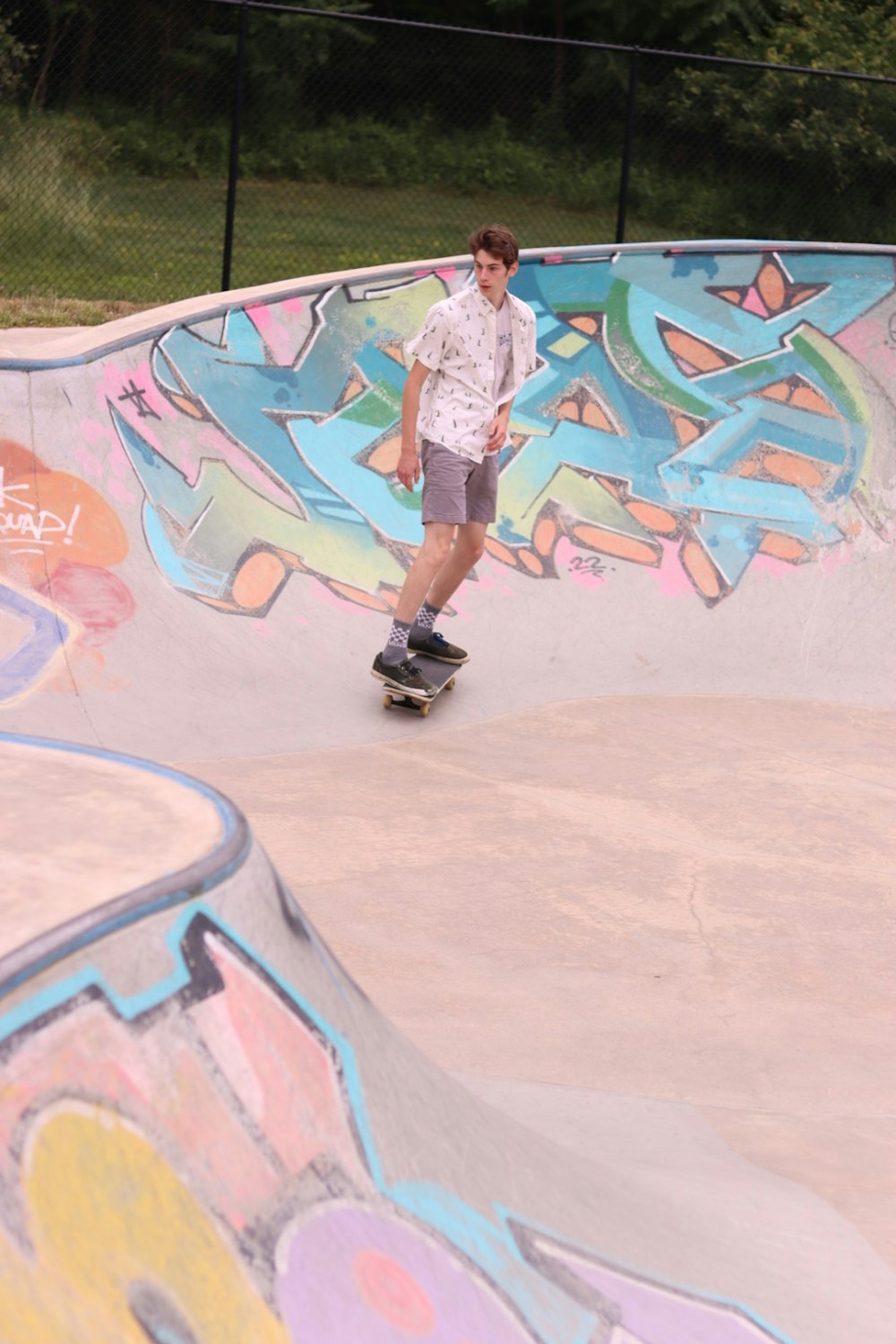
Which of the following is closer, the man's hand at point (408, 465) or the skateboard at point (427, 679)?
the man's hand at point (408, 465)

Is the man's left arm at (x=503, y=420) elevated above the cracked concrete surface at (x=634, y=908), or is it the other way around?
the man's left arm at (x=503, y=420)

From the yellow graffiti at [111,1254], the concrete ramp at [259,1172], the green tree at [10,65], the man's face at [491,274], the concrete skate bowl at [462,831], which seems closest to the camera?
the yellow graffiti at [111,1254]

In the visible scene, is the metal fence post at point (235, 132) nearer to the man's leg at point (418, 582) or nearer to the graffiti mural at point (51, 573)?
the graffiti mural at point (51, 573)

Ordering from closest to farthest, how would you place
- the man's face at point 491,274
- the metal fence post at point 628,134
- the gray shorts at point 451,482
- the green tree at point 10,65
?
the man's face at point 491,274 < the gray shorts at point 451,482 < the metal fence post at point 628,134 < the green tree at point 10,65

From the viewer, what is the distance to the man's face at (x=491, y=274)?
6.39 meters

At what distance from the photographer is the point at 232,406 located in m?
7.94

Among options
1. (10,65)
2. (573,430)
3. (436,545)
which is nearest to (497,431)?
(436,545)

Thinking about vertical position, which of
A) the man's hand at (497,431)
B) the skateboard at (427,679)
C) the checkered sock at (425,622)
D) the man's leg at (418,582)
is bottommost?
the skateboard at (427,679)

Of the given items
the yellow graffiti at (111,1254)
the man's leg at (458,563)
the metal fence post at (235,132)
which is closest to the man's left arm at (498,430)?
the man's leg at (458,563)

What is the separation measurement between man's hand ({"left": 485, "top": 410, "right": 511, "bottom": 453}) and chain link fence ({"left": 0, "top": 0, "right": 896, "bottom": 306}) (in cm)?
1025

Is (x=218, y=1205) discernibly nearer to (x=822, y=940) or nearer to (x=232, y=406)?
(x=822, y=940)

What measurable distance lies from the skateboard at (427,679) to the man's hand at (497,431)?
1044mm

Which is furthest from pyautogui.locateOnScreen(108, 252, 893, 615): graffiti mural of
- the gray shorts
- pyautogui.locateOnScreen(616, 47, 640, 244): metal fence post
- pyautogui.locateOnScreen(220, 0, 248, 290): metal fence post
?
pyautogui.locateOnScreen(220, 0, 248, 290): metal fence post

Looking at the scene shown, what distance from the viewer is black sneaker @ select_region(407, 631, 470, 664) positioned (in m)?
7.14
